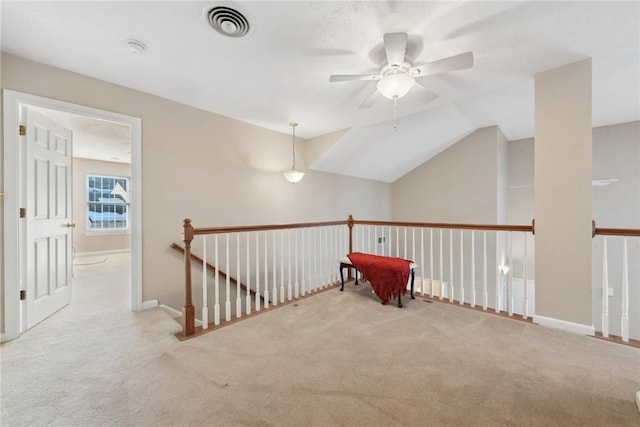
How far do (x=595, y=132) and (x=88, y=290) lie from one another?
8.99m

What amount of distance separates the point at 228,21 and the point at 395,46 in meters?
1.20

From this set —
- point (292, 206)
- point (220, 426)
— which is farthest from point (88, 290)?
point (220, 426)

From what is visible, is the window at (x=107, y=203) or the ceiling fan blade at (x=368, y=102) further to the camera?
the window at (x=107, y=203)

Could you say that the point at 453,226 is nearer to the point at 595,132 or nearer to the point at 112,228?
the point at 595,132

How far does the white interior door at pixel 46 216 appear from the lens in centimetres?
234

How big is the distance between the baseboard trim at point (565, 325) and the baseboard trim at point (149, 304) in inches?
157

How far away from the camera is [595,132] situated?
480 cm

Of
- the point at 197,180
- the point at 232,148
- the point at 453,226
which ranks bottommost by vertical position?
the point at 453,226

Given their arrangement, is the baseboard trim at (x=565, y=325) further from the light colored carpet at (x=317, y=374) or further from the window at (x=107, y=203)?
the window at (x=107, y=203)

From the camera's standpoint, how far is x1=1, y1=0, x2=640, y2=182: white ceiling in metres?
1.70

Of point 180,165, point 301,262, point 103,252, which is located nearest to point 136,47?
point 180,165

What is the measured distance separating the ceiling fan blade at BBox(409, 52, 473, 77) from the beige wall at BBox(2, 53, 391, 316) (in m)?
2.26

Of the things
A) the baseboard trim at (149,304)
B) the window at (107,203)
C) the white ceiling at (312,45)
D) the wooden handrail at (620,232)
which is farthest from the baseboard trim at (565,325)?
the window at (107,203)

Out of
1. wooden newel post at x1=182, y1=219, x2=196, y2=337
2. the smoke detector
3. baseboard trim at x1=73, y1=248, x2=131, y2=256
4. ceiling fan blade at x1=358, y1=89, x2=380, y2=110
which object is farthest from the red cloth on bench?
baseboard trim at x1=73, y1=248, x2=131, y2=256
